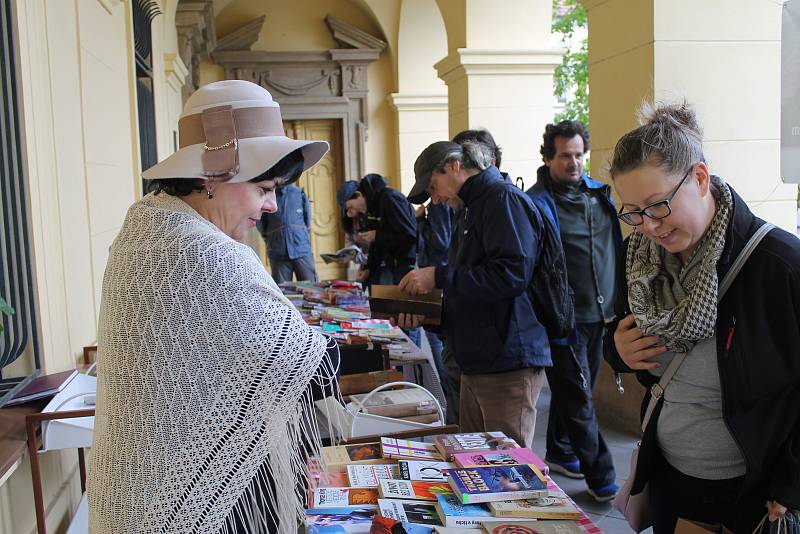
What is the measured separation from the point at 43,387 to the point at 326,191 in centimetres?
908

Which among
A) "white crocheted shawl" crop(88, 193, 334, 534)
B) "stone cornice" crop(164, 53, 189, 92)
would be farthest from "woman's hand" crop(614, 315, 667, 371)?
"stone cornice" crop(164, 53, 189, 92)

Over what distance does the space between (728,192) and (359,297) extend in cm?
313

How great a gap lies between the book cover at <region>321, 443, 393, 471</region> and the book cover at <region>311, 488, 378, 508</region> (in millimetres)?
129

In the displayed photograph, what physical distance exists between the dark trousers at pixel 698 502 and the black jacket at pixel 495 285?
3.17ft

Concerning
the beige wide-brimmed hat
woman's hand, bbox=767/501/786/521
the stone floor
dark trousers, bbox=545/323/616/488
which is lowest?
the stone floor

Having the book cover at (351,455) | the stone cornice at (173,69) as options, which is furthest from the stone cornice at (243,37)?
the book cover at (351,455)

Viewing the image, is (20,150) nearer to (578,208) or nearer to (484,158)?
(484,158)

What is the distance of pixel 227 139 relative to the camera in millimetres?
1304

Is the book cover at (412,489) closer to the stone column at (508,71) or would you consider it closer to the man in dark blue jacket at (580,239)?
the man in dark blue jacket at (580,239)

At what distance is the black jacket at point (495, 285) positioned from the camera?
258 cm

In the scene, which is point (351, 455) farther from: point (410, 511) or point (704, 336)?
point (704, 336)

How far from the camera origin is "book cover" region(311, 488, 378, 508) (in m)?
1.63

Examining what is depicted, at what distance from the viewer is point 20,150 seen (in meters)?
2.22

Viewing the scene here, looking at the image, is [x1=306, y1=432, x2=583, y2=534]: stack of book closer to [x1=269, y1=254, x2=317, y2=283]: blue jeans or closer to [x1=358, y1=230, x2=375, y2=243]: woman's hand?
[x1=358, y1=230, x2=375, y2=243]: woman's hand
